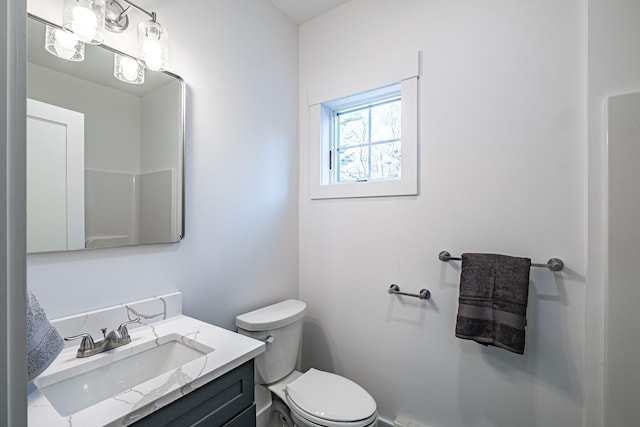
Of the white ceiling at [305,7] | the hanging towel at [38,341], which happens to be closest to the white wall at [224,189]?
the white ceiling at [305,7]

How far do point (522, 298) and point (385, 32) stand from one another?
1496 mm

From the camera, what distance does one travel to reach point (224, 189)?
4.77ft

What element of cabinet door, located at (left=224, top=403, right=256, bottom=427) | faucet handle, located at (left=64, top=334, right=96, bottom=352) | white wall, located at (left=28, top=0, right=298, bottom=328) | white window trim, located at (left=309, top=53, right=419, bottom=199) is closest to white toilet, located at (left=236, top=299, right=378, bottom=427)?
white wall, located at (left=28, top=0, right=298, bottom=328)

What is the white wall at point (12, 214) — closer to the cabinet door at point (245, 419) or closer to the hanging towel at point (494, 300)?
the cabinet door at point (245, 419)

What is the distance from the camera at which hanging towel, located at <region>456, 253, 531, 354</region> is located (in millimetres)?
1150

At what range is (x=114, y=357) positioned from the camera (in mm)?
923

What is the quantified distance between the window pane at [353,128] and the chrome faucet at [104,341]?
4.97 feet

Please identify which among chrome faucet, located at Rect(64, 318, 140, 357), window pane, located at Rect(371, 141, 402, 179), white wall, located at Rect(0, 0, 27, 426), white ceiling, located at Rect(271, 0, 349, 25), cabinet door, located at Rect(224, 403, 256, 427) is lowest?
cabinet door, located at Rect(224, 403, 256, 427)

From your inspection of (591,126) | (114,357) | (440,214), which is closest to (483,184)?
(440,214)

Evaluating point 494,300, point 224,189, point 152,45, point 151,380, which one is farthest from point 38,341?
point 494,300

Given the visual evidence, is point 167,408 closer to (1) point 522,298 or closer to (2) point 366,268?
(2) point 366,268

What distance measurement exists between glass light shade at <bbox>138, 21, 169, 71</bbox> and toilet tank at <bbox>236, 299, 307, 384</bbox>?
117cm

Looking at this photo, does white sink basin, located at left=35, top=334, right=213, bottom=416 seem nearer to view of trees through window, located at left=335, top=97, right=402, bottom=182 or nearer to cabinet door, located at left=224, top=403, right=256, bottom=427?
cabinet door, located at left=224, top=403, right=256, bottom=427

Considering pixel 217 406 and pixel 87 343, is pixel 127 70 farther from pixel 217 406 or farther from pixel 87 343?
pixel 217 406
